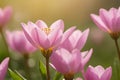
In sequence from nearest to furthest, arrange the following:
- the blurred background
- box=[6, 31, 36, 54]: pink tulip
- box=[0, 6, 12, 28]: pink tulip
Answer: box=[6, 31, 36, 54]: pink tulip → box=[0, 6, 12, 28]: pink tulip → the blurred background

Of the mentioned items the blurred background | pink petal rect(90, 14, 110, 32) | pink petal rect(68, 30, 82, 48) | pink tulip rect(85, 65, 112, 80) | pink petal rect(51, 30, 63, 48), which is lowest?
the blurred background

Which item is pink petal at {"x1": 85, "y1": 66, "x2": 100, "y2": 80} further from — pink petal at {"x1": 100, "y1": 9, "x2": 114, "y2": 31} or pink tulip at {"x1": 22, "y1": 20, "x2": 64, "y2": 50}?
pink petal at {"x1": 100, "y1": 9, "x2": 114, "y2": 31}

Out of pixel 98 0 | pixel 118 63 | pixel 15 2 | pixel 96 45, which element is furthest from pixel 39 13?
pixel 118 63

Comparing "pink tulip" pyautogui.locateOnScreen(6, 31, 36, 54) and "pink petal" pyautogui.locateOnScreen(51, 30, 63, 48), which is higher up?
"pink petal" pyautogui.locateOnScreen(51, 30, 63, 48)

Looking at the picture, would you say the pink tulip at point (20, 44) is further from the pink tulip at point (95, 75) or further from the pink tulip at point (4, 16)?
the pink tulip at point (95, 75)

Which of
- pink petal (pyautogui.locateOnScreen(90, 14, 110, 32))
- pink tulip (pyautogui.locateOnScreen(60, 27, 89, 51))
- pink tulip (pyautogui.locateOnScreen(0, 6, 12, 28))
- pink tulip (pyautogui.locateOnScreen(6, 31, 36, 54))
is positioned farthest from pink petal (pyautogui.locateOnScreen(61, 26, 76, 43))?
pink tulip (pyautogui.locateOnScreen(0, 6, 12, 28))

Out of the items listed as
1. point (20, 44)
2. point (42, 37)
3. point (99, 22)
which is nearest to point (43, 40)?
point (42, 37)

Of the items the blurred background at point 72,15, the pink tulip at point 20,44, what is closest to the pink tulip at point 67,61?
the pink tulip at point 20,44

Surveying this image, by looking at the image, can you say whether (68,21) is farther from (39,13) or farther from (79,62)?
(79,62)
